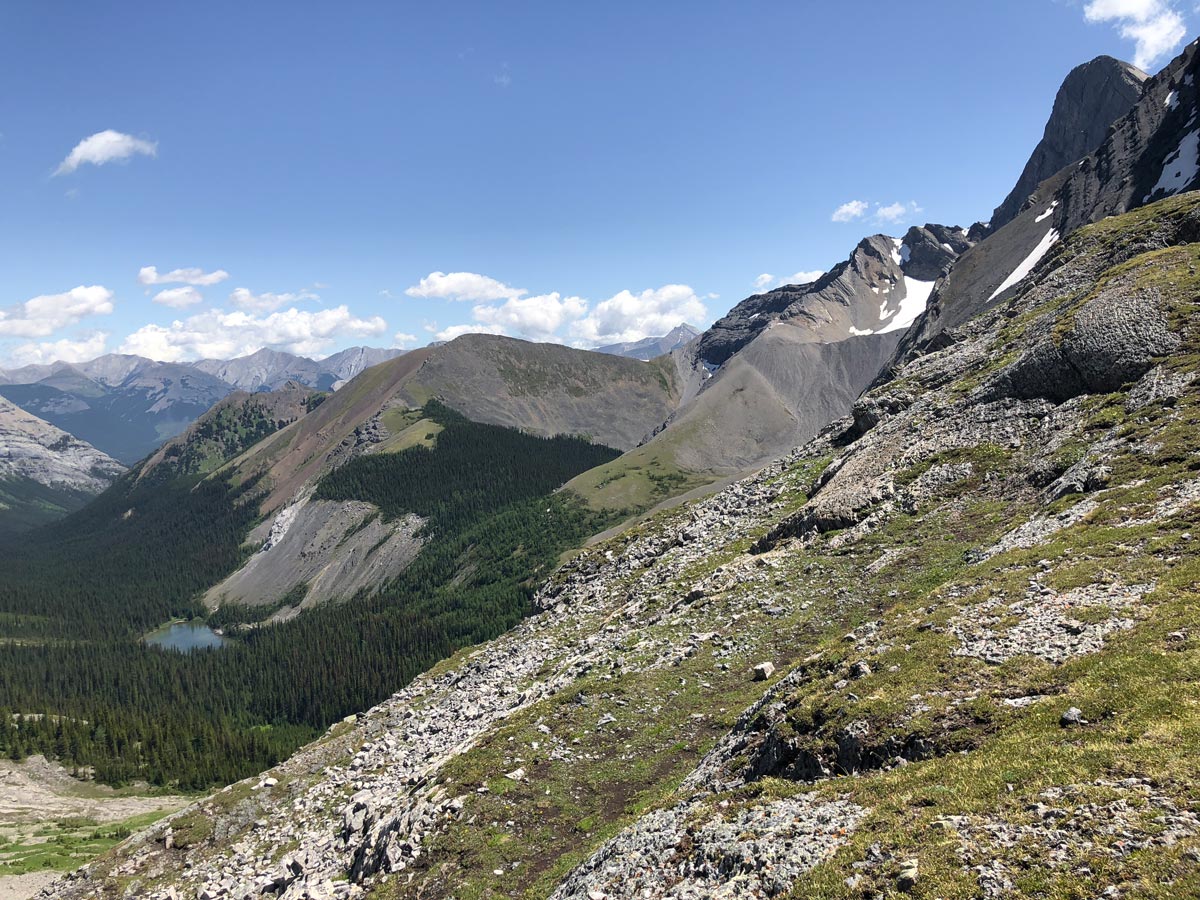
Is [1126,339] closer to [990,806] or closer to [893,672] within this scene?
[893,672]

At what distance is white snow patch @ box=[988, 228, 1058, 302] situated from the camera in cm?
15562

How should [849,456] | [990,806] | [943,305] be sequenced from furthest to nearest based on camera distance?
[943,305] → [849,456] → [990,806]

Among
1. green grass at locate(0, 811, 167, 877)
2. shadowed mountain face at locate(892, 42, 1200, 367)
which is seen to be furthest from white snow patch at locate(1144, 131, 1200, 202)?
green grass at locate(0, 811, 167, 877)

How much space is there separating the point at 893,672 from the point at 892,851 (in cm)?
842

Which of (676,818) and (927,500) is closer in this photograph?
(676,818)

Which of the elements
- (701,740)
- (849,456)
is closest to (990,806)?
(701,740)

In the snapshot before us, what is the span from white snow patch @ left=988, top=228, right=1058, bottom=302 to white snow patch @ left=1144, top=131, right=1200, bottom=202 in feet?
98.5

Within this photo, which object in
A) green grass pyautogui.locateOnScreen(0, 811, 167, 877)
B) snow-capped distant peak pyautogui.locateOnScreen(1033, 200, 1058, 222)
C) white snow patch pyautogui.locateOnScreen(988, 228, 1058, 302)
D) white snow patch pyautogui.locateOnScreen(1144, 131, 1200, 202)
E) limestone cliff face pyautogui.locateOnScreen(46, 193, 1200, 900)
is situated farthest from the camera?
snow-capped distant peak pyautogui.locateOnScreen(1033, 200, 1058, 222)

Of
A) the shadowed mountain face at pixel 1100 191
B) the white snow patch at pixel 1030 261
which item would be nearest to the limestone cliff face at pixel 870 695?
the shadowed mountain face at pixel 1100 191

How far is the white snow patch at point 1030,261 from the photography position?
15562 cm

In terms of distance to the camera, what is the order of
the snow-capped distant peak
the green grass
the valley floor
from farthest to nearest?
the snow-capped distant peak < the green grass < the valley floor

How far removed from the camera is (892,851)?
14352mm

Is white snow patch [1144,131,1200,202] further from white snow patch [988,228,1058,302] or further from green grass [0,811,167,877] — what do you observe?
green grass [0,811,167,877]

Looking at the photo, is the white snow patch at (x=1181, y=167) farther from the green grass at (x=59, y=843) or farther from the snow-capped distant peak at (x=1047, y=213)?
the green grass at (x=59, y=843)
